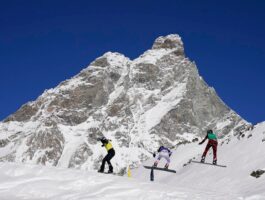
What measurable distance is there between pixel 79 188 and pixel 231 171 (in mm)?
11149

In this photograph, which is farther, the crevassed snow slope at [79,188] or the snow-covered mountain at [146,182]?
the snow-covered mountain at [146,182]

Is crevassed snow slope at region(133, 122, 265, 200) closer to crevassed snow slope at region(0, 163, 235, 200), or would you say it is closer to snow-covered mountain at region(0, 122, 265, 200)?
snow-covered mountain at region(0, 122, 265, 200)

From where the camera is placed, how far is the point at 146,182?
19422 mm

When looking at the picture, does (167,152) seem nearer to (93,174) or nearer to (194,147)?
(93,174)

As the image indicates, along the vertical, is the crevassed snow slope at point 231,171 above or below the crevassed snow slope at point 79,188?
above

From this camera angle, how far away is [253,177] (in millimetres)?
24875

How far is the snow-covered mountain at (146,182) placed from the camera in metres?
17.7

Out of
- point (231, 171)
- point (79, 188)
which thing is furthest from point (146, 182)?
point (231, 171)

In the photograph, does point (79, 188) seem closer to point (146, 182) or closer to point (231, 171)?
point (146, 182)

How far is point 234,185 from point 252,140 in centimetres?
668

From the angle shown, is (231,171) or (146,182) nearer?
(146,182)

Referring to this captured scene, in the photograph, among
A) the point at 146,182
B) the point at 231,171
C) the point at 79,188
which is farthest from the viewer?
the point at 231,171

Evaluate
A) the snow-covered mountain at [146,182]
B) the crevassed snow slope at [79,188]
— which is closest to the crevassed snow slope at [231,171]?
the snow-covered mountain at [146,182]

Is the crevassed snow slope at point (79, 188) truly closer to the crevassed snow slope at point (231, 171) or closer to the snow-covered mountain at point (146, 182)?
the snow-covered mountain at point (146, 182)
